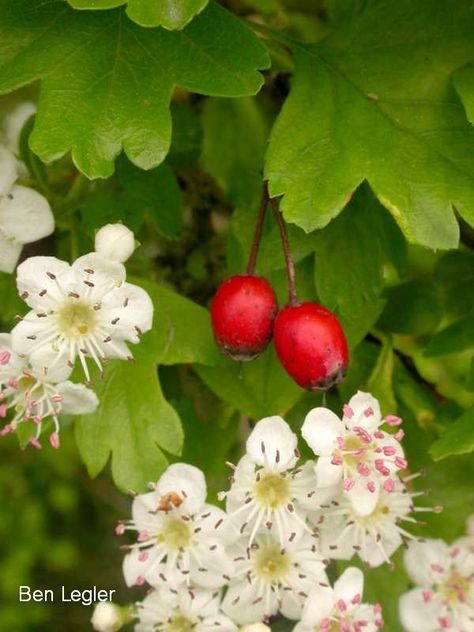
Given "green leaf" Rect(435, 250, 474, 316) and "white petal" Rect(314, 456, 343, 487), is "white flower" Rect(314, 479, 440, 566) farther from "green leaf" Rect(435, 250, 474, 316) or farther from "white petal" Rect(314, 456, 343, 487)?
"green leaf" Rect(435, 250, 474, 316)

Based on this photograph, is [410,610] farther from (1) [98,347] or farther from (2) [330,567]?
(1) [98,347]

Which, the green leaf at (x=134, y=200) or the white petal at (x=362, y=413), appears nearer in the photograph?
the white petal at (x=362, y=413)

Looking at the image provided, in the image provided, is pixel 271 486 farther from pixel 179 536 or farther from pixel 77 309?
pixel 77 309

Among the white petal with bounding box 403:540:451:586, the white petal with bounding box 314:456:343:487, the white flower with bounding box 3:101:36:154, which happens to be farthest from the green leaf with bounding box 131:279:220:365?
the white flower with bounding box 3:101:36:154

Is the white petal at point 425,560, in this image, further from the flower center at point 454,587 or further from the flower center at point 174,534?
the flower center at point 174,534

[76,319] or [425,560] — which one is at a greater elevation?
[76,319]

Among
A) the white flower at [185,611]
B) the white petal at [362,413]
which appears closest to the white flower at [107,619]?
the white flower at [185,611]

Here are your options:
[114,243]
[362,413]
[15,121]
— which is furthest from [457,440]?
[15,121]
